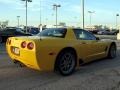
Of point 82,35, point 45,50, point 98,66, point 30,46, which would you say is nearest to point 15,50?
point 30,46

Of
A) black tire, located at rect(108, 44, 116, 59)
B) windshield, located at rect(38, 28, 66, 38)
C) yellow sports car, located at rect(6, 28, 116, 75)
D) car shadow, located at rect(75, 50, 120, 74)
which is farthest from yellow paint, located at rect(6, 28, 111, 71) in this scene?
black tire, located at rect(108, 44, 116, 59)

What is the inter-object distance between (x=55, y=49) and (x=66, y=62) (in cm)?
74

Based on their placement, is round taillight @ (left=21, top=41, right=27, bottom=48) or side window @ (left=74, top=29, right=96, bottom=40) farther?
side window @ (left=74, top=29, right=96, bottom=40)

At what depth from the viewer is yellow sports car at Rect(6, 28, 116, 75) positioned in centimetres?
723

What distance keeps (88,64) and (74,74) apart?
1.83 meters

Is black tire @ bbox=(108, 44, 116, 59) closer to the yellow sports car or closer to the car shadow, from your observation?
the car shadow

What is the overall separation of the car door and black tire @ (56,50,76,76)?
489 mm

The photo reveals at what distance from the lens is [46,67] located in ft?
24.1

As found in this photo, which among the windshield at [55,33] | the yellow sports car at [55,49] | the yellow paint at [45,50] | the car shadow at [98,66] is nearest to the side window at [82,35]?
the yellow sports car at [55,49]

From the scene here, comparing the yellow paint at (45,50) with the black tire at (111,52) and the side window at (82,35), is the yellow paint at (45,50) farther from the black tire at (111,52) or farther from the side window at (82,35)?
the black tire at (111,52)

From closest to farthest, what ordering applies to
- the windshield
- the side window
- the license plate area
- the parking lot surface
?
the parking lot surface
the license plate area
the windshield
the side window

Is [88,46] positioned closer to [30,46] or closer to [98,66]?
[98,66]

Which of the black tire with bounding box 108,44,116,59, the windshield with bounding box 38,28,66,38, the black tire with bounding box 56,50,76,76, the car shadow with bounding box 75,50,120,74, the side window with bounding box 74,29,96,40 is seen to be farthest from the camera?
the black tire with bounding box 108,44,116,59

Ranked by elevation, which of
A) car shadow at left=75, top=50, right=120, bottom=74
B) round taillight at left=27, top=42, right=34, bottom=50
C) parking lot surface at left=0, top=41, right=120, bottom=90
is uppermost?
round taillight at left=27, top=42, right=34, bottom=50
